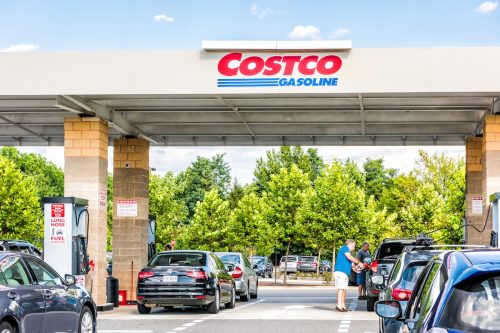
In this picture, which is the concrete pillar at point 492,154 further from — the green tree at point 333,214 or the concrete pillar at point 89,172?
the green tree at point 333,214

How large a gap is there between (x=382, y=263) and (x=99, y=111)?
8029 millimetres

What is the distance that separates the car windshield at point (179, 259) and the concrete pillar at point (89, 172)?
88.3 inches

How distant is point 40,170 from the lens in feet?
330

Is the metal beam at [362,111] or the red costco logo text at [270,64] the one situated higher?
the red costco logo text at [270,64]

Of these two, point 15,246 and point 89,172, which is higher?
point 89,172

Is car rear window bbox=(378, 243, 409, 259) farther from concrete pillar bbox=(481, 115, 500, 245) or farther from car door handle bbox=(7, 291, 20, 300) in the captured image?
car door handle bbox=(7, 291, 20, 300)

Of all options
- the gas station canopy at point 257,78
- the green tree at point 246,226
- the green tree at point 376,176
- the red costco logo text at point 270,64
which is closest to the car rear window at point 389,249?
the gas station canopy at point 257,78

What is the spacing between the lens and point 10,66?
22.0 metres

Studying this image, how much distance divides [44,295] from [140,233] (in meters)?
17.5

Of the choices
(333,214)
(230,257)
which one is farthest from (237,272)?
(333,214)

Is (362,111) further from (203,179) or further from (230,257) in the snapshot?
(203,179)

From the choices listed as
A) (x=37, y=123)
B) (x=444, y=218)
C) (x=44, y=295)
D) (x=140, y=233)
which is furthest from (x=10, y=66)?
(x=444, y=218)

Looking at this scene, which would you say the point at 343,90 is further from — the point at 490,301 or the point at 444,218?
the point at 444,218

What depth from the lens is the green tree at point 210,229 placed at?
68.1 metres
